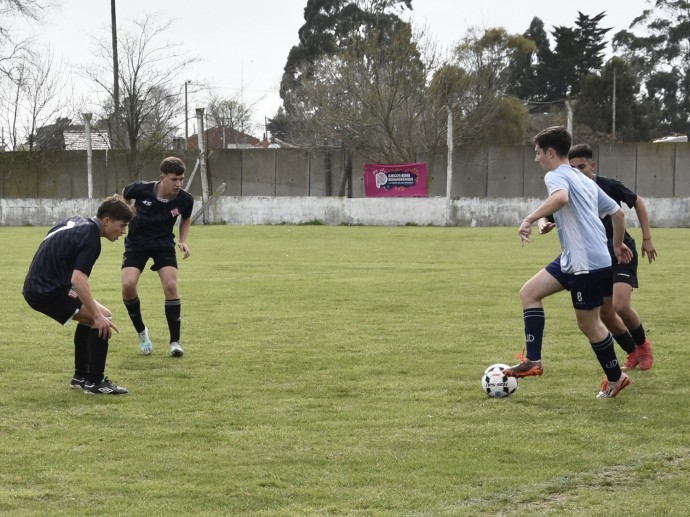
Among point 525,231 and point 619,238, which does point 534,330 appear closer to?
point 525,231

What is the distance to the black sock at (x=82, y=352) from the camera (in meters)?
7.48

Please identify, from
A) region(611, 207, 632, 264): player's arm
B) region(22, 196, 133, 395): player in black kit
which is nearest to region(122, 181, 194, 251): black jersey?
region(22, 196, 133, 395): player in black kit

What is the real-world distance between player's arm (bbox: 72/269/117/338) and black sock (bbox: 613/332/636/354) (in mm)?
3640

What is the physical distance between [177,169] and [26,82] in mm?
37952

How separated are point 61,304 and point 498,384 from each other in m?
2.93

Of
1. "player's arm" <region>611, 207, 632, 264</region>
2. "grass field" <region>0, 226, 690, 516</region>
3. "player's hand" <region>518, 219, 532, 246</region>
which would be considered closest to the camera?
"grass field" <region>0, 226, 690, 516</region>

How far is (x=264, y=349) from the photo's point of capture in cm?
919

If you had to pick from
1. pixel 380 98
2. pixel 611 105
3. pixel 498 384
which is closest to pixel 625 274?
pixel 498 384

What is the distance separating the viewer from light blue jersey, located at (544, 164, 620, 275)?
669 centimetres

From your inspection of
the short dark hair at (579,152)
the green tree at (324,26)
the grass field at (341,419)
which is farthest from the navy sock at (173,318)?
the green tree at (324,26)

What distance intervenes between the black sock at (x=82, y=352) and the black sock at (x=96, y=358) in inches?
8.5

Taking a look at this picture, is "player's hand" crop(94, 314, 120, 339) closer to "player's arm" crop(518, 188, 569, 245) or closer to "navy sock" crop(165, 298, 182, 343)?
"navy sock" crop(165, 298, 182, 343)

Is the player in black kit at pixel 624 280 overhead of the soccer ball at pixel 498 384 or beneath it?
overhead

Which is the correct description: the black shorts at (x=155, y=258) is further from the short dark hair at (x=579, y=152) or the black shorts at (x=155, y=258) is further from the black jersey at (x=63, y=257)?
the short dark hair at (x=579, y=152)
